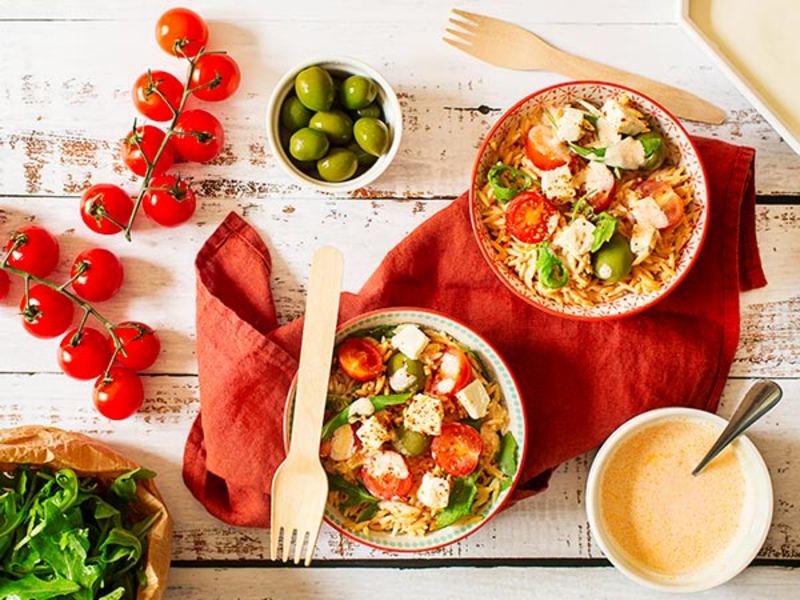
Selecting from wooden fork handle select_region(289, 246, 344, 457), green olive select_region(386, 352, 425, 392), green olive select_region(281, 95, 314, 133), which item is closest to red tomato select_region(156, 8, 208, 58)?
green olive select_region(281, 95, 314, 133)

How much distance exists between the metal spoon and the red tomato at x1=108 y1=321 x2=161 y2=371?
4.19 ft

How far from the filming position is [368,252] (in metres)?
2.32

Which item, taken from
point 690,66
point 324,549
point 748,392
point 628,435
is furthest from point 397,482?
point 690,66

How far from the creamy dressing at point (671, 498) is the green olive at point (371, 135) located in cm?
86

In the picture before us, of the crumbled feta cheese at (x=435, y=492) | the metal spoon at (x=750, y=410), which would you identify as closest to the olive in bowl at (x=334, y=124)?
the crumbled feta cheese at (x=435, y=492)

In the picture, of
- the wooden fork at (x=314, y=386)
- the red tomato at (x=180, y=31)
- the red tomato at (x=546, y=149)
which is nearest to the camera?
the wooden fork at (x=314, y=386)

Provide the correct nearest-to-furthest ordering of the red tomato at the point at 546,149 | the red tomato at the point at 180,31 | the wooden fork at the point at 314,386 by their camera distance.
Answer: the wooden fork at the point at 314,386, the red tomato at the point at 546,149, the red tomato at the point at 180,31

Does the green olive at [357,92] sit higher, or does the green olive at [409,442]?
the green olive at [357,92]

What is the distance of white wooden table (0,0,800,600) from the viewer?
2.31m

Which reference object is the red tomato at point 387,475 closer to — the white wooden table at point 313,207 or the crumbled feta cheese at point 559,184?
the white wooden table at point 313,207

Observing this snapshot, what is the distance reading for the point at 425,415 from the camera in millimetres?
2092

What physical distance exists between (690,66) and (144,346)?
144 centimetres

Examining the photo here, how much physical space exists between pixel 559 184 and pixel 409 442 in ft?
2.11

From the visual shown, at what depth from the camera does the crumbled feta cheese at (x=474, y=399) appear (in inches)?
82.2
